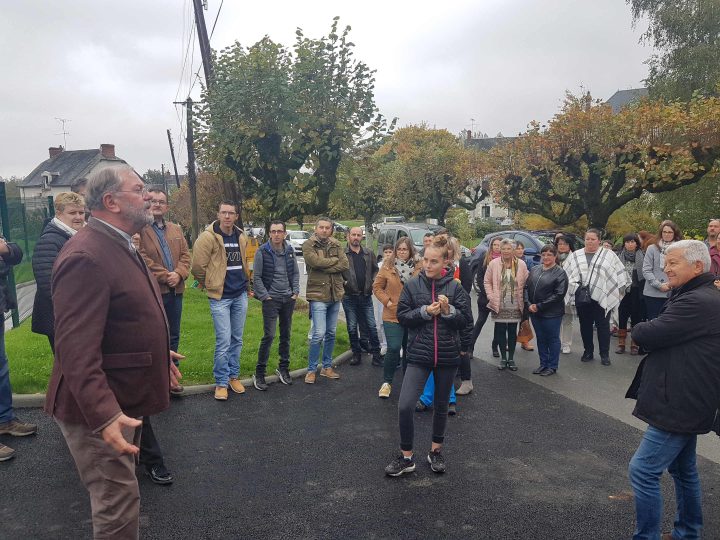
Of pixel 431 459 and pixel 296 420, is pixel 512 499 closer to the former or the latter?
pixel 431 459

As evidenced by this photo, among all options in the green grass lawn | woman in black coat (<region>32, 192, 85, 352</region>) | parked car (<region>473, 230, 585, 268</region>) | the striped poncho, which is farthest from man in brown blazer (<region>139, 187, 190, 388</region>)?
parked car (<region>473, 230, 585, 268</region>)

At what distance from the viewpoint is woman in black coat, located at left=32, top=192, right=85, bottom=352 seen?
14.9 feet

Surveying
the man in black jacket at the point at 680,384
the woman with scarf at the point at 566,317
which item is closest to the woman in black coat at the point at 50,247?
the man in black jacket at the point at 680,384

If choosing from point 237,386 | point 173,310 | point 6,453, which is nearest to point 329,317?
point 237,386

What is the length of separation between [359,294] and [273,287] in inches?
55.6

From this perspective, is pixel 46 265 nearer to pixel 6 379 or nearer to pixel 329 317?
pixel 6 379

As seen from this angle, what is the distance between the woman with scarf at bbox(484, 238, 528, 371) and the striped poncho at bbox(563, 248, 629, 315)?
3.38 ft

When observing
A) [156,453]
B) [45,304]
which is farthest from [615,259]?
[45,304]

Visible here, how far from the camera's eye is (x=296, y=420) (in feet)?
17.9

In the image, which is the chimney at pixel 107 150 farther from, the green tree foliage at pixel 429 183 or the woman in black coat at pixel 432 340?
the woman in black coat at pixel 432 340

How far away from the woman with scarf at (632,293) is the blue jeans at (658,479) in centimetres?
533

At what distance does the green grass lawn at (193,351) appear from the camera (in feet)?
20.6

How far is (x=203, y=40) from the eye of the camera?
1213 cm

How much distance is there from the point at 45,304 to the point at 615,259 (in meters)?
7.25
